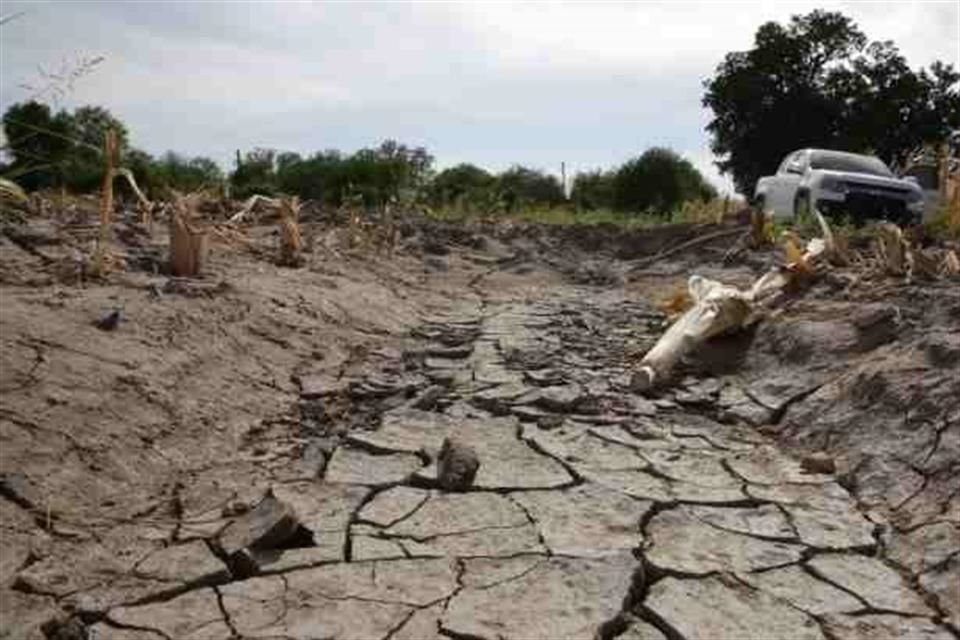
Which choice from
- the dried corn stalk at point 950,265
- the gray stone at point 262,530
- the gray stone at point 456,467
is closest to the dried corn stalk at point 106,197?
the gray stone at point 456,467

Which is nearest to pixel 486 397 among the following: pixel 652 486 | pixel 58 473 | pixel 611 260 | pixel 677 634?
pixel 652 486

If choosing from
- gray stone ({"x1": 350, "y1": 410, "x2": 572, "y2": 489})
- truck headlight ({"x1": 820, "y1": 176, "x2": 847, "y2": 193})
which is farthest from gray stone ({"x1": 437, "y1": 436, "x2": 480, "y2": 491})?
truck headlight ({"x1": 820, "y1": 176, "x2": 847, "y2": 193})

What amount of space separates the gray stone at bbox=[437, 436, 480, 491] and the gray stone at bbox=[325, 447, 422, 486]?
0.14 m

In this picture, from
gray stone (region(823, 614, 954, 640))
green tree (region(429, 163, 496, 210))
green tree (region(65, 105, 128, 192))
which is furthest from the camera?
green tree (region(429, 163, 496, 210))

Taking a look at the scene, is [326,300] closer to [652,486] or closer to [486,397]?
[486,397]

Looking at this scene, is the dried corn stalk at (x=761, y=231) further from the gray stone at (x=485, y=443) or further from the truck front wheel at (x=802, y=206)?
the gray stone at (x=485, y=443)

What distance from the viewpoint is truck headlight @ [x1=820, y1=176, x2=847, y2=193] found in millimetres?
12688

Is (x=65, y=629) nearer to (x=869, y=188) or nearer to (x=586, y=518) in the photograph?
(x=586, y=518)

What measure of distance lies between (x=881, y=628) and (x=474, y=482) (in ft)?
4.73

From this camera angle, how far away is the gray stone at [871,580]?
9.01ft

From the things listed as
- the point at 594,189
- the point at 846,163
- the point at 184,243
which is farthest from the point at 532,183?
the point at 184,243

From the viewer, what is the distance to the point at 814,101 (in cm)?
2772

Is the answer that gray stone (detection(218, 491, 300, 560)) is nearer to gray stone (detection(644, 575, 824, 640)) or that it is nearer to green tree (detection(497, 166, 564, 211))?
gray stone (detection(644, 575, 824, 640))

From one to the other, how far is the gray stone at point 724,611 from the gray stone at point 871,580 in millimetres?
250
